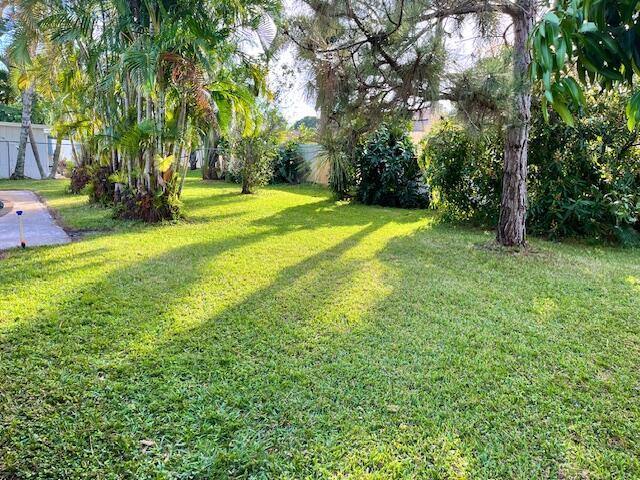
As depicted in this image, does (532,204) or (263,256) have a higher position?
(532,204)

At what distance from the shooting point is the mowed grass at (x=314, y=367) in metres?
2.01

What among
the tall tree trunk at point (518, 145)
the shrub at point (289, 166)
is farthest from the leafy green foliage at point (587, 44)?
the shrub at point (289, 166)

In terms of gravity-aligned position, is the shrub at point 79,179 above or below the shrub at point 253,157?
below

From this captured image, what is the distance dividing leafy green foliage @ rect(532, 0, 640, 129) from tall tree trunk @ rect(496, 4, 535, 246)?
4439 mm

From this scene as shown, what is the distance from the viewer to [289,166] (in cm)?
1714

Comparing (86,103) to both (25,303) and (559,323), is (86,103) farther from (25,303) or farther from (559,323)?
(559,323)

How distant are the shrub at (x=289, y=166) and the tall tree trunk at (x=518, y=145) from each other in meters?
11.4

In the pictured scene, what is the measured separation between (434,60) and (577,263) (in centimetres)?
325

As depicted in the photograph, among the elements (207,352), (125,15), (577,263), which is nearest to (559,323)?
(577,263)

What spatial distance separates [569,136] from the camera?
6.72 meters

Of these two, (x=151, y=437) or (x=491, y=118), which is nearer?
(x=151, y=437)

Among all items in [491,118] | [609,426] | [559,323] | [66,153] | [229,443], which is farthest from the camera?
[66,153]

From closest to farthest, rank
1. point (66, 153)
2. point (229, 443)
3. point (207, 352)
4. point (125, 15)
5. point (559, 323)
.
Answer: point (229, 443) < point (207, 352) < point (559, 323) < point (125, 15) < point (66, 153)

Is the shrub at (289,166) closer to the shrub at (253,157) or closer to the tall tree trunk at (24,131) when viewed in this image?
the shrub at (253,157)
